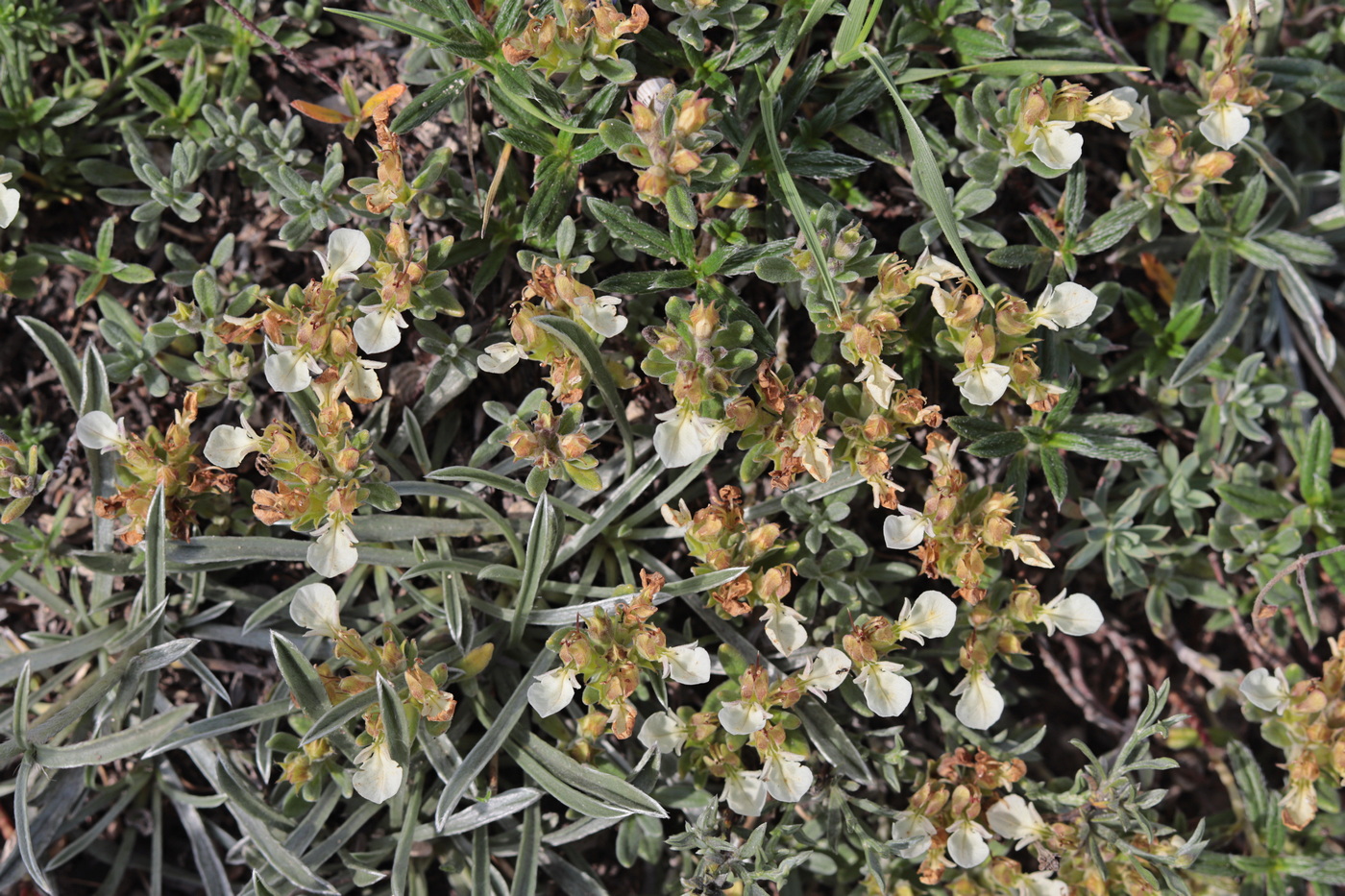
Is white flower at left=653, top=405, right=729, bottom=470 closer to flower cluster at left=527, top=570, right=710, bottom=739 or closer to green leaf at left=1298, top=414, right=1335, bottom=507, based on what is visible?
flower cluster at left=527, top=570, right=710, bottom=739

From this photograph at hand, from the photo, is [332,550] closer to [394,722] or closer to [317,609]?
[317,609]

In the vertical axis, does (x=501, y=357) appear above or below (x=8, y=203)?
below

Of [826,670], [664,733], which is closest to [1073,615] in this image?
[826,670]

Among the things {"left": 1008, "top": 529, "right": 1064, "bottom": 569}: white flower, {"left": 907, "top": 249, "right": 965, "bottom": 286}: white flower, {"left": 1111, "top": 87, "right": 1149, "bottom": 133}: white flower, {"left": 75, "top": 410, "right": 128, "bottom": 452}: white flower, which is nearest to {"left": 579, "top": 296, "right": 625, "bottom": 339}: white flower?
{"left": 907, "top": 249, "right": 965, "bottom": 286}: white flower

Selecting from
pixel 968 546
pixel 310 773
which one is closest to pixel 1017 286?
pixel 968 546

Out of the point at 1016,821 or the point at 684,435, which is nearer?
the point at 684,435

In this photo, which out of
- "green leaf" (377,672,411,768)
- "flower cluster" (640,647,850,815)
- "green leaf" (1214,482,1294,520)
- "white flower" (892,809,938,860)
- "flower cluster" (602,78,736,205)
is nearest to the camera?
"flower cluster" (602,78,736,205)

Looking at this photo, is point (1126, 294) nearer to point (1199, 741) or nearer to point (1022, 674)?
point (1022, 674)
